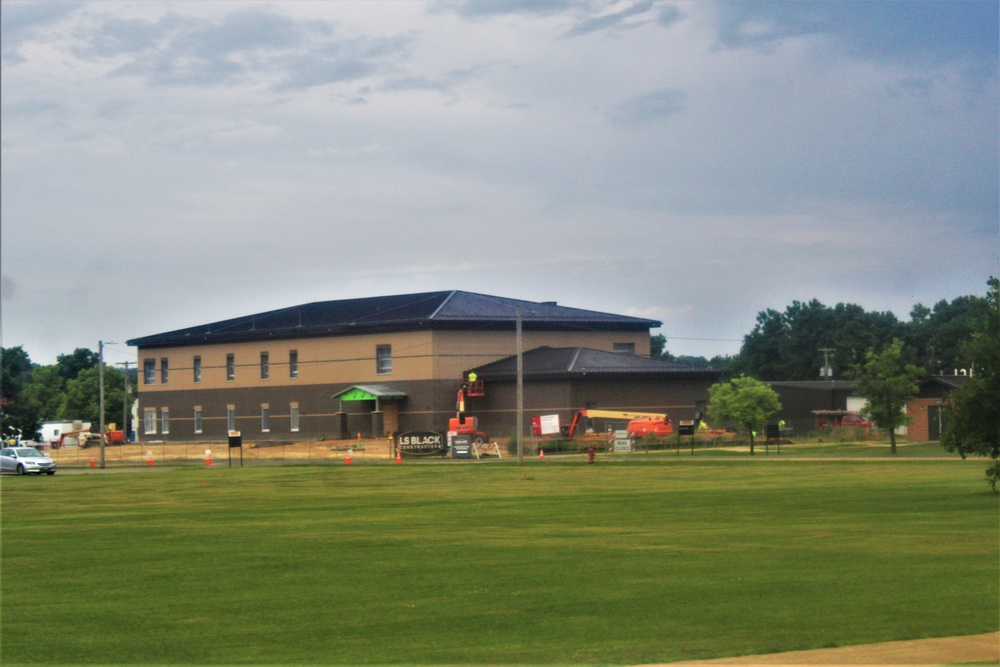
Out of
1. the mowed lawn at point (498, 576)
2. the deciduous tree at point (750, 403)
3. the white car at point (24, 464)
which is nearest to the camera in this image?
the mowed lawn at point (498, 576)

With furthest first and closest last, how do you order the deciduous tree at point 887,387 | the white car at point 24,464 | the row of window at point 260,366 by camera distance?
the row of window at point 260,366
the deciduous tree at point 887,387
the white car at point 24,464

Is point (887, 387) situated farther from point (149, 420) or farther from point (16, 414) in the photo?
point (149, 420)

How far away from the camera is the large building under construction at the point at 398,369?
88.3 m

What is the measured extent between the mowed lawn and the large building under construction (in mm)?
53220

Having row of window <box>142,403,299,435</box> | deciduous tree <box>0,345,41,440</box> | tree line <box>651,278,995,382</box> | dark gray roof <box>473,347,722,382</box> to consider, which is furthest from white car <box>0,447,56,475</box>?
tree line <box>651,278,995,382</box>

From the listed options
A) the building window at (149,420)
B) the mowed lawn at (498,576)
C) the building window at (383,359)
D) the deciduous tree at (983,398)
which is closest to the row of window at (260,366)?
the building window at (383,359)

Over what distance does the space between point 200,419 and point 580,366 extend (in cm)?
3686

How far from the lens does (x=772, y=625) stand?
13773 millimetres

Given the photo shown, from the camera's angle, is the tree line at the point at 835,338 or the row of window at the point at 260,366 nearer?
the row of window at the point at 260,366

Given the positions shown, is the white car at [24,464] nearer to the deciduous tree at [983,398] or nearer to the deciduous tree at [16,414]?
the deciduous tree at [16,414]

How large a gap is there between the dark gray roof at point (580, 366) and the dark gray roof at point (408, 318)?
3730 mm

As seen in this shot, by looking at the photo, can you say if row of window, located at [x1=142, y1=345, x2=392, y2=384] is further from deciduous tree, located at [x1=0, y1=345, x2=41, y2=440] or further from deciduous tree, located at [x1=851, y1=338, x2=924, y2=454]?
deciduous tree, located at [x1=851, y1=338, x2=924, y2=454]

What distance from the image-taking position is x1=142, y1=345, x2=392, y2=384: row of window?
9362 cm

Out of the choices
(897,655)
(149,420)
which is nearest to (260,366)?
(149,420)
